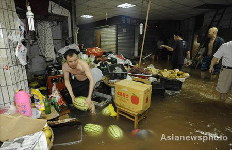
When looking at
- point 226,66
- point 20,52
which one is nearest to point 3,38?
point 20,52

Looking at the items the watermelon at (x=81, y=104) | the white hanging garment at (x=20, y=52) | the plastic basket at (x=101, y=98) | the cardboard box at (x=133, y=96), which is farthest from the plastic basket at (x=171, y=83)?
the white hanging garment at (x=20, y=52)

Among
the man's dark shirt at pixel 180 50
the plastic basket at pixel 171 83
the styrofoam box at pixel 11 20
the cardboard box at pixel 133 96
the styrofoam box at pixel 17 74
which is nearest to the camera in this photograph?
the cardboard box at pixel 133 96

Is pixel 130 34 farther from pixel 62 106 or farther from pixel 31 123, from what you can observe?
pixel 31 123

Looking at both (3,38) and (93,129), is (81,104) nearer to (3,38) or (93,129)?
Answer: (93,129)

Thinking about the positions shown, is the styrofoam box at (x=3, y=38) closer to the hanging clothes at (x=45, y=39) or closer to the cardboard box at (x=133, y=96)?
the hanging clothes at (x=45, y=39)

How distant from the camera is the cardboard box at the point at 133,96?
309 cm

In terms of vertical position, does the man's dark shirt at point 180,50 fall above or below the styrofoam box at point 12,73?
above

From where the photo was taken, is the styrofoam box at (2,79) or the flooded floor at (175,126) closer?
the flooded floor at (175,126)

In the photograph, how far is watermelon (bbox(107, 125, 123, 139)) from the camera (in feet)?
10.4

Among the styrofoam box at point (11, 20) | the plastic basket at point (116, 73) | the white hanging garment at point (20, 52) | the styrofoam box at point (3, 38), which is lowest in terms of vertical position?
the plastic basket at point (116, 73)

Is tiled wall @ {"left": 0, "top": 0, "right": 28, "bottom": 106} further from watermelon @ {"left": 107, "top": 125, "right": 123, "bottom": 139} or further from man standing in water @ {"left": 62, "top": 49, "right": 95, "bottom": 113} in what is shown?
watermelon @ {"left": 107, "top": 125, "right": 123, "bottom": 139}

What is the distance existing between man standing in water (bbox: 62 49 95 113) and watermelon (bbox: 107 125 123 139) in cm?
90

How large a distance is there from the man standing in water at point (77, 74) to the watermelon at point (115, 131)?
0.90 metres

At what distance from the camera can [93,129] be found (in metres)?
3.37
